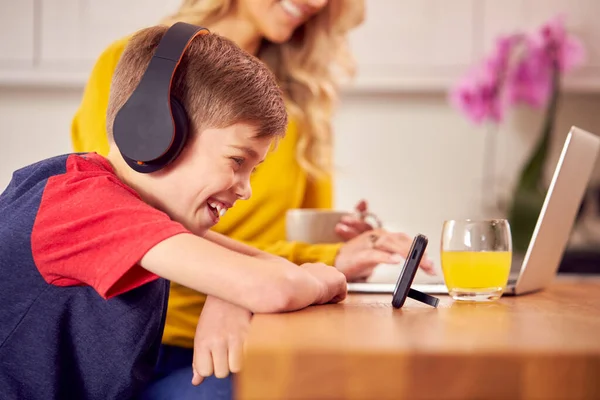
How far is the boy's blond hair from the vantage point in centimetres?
88

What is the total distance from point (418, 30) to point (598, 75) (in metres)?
0.74

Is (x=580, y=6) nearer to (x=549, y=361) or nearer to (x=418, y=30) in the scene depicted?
(x=418, y=30)

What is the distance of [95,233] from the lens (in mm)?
744

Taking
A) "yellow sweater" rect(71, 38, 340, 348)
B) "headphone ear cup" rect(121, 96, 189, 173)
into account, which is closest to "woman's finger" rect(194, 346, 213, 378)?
"headphone ear cup" rect(121, 96, 189, 173)

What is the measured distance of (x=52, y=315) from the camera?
844 mm

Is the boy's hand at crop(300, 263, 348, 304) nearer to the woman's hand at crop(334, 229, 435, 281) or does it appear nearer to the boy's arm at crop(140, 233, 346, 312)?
the boy's arm at crop(140, 233, 346, 312)

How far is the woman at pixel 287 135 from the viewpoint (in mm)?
1186

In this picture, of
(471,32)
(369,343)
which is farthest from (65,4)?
(369,343)

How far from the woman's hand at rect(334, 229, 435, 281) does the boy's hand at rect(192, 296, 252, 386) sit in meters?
0.43

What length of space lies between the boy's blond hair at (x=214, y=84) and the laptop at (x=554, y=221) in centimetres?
32

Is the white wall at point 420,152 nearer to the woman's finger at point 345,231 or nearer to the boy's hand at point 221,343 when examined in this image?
the woman's finger at point 345,231

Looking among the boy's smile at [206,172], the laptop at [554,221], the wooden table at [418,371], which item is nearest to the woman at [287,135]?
the laptop at [554,221]

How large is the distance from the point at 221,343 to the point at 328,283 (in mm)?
164

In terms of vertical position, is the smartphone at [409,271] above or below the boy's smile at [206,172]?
below
